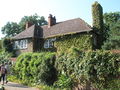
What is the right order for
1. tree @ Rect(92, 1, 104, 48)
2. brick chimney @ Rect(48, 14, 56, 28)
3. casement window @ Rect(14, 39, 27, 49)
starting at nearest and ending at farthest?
tree @ Rect(92, 1, 104, 48)
casement window @ Rect(14, 39, 27, 49)
brick chimney @ Rect(48, 14, 56, 28)

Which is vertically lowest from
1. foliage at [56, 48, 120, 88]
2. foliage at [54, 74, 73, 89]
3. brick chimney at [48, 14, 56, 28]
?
foliage at [54, 74, 73, 89]

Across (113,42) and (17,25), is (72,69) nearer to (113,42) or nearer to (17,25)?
(113,42)

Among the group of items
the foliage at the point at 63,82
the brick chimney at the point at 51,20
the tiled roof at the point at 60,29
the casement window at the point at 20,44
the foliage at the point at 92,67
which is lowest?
the foliage at the point at 63,82

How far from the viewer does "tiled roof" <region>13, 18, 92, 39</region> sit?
33.7 meters

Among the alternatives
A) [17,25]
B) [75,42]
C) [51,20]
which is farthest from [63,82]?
[17,25]

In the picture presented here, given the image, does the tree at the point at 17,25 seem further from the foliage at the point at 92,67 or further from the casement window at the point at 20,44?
the foliage at the point at 92,67

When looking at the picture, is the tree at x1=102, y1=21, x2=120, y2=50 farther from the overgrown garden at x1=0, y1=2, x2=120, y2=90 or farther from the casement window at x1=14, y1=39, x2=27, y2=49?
the casement window at x1=14, y1=39, x2=27, y2=49

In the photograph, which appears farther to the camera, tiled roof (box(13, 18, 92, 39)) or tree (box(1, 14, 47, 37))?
tree (box(1, 14, 47, 37))

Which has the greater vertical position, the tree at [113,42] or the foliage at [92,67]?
the tree at [113,42]

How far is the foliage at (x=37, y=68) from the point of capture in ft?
72.7

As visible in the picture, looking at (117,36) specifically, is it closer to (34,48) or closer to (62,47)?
(62,47)

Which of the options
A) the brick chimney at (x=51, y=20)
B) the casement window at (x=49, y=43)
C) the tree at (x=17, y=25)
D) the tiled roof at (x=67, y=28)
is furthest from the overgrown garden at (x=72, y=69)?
the tree at (x=17, y=25)

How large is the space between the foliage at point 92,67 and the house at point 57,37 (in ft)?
37.9

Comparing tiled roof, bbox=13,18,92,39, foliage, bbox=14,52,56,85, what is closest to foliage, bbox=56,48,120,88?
foliage, bbox=14,52,56,85
